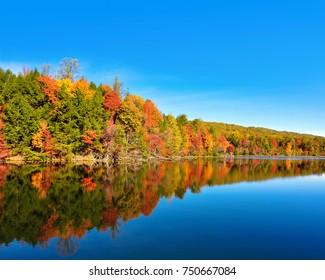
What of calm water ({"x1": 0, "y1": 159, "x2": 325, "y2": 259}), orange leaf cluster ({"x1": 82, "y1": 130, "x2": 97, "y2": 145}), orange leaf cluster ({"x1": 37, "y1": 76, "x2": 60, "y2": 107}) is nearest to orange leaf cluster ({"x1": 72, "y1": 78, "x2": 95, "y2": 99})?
orange leaf cluster ({"x1": 37, "y1": 76, "x2": 60, "y2": 107})

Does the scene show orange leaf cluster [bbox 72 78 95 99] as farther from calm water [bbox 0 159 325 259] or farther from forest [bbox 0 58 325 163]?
calm water [bbox 0 159 325 259]

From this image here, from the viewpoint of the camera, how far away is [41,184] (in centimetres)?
2345

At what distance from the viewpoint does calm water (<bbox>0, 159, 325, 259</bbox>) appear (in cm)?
974

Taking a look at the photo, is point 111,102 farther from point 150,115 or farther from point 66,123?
point 150,115

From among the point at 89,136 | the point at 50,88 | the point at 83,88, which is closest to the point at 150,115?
the point at 83,88

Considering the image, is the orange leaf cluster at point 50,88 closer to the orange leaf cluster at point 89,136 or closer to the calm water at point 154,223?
the orange leaf cluster at point 89,136

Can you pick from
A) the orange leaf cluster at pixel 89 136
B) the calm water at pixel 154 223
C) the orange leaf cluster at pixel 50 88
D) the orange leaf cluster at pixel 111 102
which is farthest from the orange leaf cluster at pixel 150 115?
the calm water at pixel 154 223

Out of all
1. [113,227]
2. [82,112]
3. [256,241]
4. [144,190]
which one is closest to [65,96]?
[82,112]

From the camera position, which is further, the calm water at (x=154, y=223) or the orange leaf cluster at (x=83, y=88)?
the orange leaf cluster at (x=83, y=88)

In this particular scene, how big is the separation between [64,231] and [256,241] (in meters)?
7.40

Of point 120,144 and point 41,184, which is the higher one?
point 120,144

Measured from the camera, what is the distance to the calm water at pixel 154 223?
384 inches

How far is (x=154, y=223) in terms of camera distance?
44.3ft
